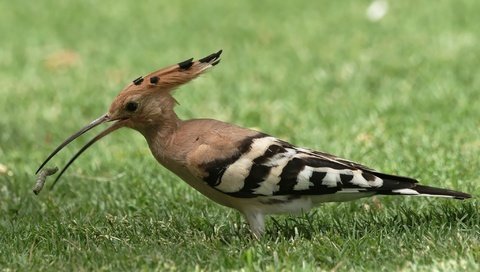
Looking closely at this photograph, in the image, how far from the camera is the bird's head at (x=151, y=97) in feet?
15.6

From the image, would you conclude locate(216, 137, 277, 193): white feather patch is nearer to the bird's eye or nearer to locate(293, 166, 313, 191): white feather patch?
locate(293, 166, 313, 191): white feather patch

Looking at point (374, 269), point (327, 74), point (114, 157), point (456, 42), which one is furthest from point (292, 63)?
point (374, 269)

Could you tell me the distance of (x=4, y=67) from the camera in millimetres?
10148

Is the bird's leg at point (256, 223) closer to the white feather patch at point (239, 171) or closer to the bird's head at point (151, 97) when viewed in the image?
the white feather patch at point (239, 171)

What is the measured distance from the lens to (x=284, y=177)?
14.9 ft

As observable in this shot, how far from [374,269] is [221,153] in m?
0.95

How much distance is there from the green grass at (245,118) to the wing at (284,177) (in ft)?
0.77

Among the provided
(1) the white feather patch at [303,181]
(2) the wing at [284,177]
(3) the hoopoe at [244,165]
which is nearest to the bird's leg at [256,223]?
(3) the hoopoe at [244,165]

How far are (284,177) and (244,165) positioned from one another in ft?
0.65

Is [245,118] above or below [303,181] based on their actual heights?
above

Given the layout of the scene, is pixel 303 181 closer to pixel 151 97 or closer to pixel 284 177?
pixel 284 177

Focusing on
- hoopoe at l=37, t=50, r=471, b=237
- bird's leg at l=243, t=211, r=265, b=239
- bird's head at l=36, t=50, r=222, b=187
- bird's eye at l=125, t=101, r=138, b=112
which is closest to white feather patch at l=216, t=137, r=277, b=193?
hoopoe at l=37, t=50, r=471, b=237

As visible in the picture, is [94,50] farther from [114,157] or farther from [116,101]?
[116,101]

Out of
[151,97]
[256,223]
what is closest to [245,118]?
[151,97]
